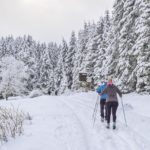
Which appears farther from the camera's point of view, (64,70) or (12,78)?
(64,70)

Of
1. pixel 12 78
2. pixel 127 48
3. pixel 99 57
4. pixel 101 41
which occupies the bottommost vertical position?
pixel 12 78

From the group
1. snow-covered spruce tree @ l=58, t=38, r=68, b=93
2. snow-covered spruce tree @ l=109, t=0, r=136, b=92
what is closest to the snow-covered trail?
snow-covered spruce tree @ l=109, t=0, r=136, b=92

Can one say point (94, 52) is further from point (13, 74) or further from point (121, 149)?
point (121, 149)

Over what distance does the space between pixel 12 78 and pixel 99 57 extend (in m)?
24.5

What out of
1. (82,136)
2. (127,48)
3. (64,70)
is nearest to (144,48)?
(127,48)

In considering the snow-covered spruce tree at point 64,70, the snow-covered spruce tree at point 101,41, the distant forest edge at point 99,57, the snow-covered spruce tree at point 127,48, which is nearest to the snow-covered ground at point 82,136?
the distant forest edge at point 99,57

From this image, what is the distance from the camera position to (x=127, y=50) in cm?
2331

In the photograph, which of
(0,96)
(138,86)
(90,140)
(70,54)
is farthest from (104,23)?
(90,140)

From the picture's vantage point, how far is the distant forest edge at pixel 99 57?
19891mm

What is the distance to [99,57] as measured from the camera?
39.6 meters

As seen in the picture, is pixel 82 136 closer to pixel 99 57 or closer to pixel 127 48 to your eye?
pixel 127 48

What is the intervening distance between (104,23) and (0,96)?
32295mm

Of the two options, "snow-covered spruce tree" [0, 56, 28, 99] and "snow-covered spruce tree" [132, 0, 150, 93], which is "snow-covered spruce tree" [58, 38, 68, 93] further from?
"snow-covered spruce tree" [132, 0, 150, 93]

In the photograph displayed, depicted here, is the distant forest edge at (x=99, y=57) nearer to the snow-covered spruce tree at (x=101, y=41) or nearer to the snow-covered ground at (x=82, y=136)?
the snow-covered spruce tree at (x=101, y=41)
